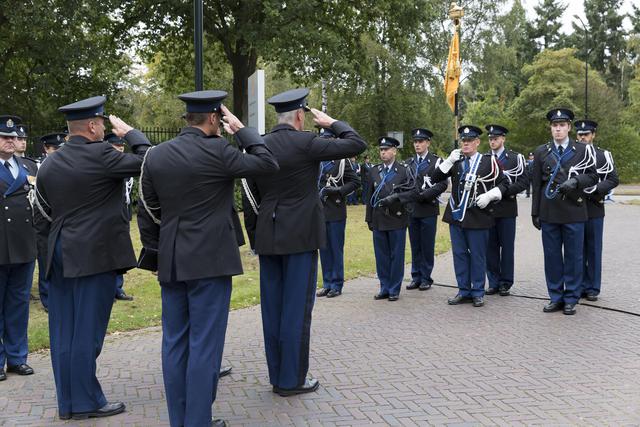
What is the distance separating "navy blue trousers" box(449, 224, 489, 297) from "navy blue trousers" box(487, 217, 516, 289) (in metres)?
0.71

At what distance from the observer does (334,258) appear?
9.23 meters

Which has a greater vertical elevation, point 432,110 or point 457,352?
point 432,110

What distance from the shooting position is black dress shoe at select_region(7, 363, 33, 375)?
5.81m

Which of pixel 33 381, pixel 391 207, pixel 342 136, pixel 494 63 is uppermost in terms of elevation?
pixel 494 63

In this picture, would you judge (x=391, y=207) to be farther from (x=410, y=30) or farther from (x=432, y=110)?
(x=432, y=110)

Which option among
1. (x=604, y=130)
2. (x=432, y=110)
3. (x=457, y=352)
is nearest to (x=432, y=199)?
(x=457, y=352)

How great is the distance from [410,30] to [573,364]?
2282 cm

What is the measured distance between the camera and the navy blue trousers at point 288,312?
5.20m

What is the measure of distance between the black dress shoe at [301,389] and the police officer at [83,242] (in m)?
1.22

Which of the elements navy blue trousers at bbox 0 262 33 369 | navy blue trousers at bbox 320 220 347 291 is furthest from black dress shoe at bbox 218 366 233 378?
navy blue trousers at bbox 320 220 347 291

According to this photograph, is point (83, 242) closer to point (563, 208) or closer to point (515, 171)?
point (563, 208)

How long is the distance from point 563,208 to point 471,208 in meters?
1.07

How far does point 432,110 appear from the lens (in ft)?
135

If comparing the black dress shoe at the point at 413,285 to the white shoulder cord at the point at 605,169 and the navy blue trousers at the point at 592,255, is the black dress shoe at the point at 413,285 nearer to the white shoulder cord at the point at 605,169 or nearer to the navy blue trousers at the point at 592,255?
the navy blue trousers at the point at 592,255
